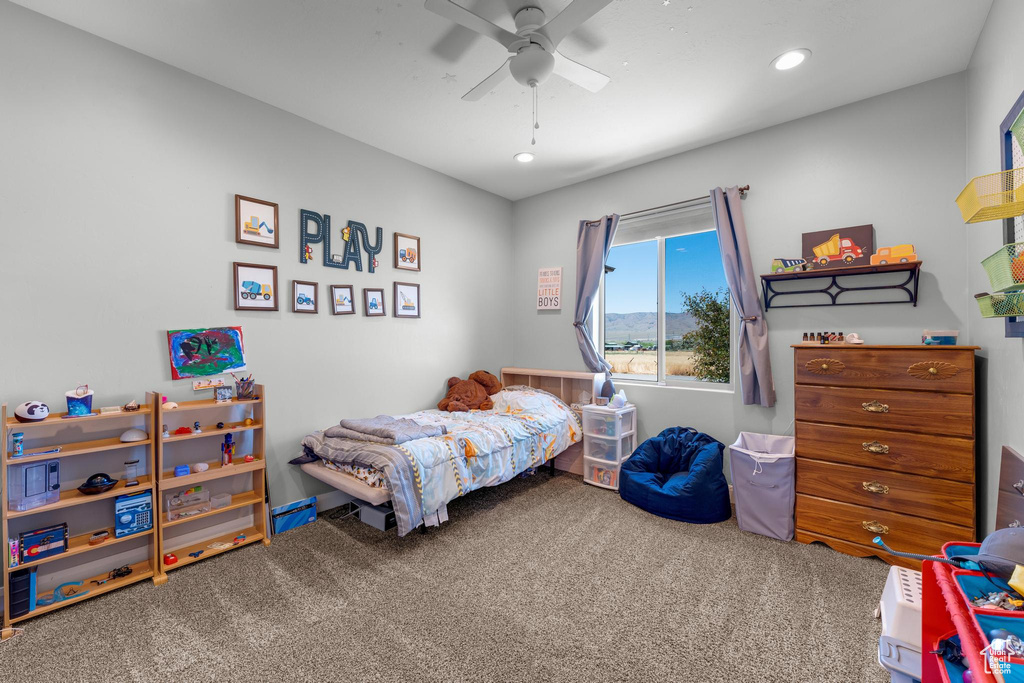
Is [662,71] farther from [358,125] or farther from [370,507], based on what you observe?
[370,507]

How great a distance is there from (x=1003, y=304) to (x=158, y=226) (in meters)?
3.87

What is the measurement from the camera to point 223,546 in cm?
250

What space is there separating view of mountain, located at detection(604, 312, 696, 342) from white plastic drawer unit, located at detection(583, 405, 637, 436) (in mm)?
706

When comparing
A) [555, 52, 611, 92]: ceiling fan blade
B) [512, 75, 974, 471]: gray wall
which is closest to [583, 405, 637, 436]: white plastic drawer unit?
[512, 75, 974, 471]: gray wall

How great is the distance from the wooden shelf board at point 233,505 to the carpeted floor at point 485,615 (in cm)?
27

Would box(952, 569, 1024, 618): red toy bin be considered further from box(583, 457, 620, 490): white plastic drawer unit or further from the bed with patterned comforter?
box(583, 457, 620, 490): white plastic drawer unit

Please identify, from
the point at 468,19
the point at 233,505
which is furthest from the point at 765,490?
the point at 233,505

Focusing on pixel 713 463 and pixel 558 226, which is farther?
pixel 558 226

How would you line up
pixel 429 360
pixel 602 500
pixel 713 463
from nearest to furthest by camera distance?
pixel 713 463 → pixel 602 500 → pixel 429 360

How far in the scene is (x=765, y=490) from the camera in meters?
2.68

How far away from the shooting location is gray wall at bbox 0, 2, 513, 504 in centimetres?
207

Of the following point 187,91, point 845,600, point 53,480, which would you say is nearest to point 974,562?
point 845,600

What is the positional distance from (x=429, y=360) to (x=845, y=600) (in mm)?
3214

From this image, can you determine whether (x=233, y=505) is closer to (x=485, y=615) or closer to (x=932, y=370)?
(x=485, y=615)
